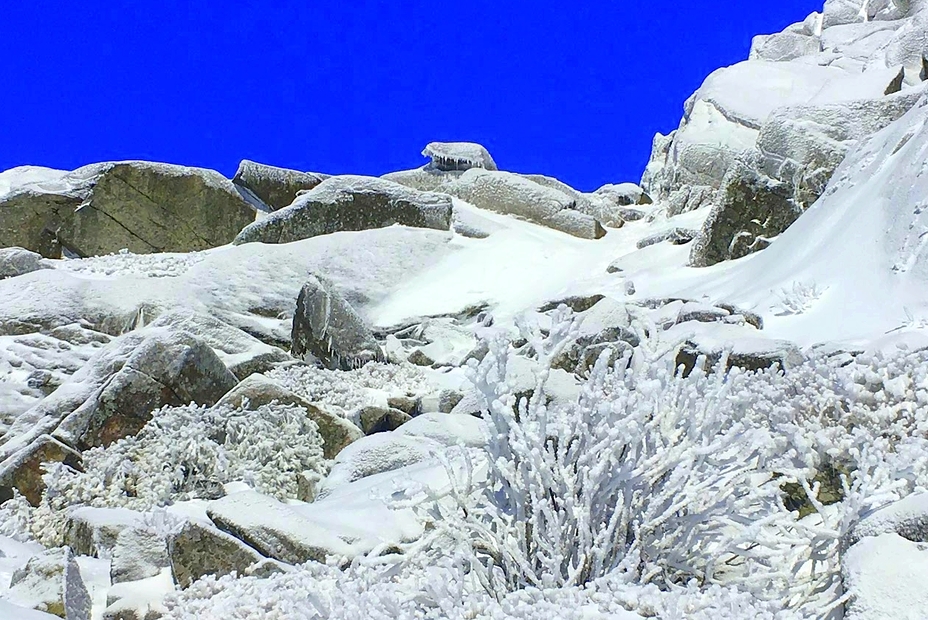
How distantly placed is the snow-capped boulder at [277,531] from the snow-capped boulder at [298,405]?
2266 mm

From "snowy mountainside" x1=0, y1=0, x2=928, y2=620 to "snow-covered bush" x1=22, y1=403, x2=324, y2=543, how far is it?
0.8 inches

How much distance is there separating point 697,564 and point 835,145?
1071cm

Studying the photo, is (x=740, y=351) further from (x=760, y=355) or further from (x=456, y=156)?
(x=456, y=156)

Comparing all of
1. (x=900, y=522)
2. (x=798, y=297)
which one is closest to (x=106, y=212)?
(x=798, y=297)

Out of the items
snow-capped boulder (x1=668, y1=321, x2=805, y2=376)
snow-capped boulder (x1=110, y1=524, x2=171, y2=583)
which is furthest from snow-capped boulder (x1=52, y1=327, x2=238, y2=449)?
snow-capped boulder (x1=668, y1=321, x2=805, y2=376)

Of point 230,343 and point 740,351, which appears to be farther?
point 230,343

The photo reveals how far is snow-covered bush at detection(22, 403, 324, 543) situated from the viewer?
17.7ft

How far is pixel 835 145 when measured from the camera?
1234 centimetres

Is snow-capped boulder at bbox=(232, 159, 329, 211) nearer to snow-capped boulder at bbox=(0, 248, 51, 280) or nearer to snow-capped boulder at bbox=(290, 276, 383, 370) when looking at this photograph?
snow-capped boulder at bbox=(0, 248, 51, 280)

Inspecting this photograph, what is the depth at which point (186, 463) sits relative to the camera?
18.7ft

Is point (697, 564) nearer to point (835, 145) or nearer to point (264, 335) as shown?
point (264, 335)

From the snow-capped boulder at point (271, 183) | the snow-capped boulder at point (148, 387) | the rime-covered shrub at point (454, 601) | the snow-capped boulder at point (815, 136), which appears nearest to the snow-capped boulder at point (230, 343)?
the snow-capped boulder at point (148, 387)

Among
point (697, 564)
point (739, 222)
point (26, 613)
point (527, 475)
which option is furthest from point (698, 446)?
point (739, 222)

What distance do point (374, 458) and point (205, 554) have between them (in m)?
1.92
